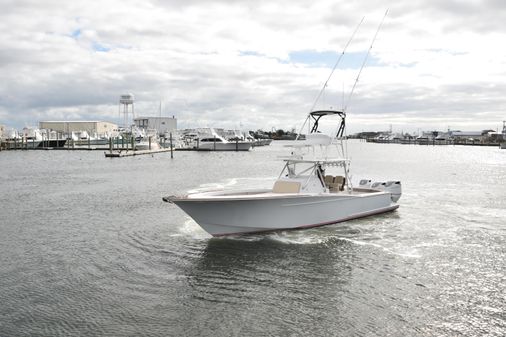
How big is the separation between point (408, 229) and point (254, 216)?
7.58 m

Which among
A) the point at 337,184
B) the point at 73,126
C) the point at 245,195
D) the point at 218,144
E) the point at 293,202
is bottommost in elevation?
the point at 293,202

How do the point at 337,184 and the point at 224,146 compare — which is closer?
the point at 337,184

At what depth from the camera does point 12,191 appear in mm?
32656

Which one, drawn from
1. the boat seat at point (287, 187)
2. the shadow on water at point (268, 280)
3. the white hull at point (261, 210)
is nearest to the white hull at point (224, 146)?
the white hull at point (261, 210)

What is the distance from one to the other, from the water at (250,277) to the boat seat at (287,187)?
1.81 m

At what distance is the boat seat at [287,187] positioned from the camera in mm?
17984

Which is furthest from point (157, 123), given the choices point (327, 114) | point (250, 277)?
point (250, 277)

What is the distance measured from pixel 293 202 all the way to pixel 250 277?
5107mm

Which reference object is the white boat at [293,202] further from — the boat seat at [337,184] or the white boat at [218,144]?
the white boat at [218,144]

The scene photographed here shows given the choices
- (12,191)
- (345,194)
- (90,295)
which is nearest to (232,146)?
(12,191)

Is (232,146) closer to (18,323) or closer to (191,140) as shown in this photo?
(191,140)

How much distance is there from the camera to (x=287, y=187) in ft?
59.3

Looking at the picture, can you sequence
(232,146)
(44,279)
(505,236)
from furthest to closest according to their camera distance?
(232,146)
(505,236)
(44,279)

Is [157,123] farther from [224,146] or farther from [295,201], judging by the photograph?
[295,201]
